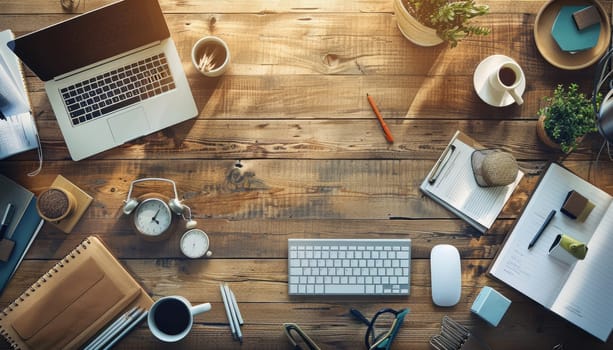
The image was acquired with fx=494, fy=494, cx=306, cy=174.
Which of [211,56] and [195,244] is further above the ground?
[211,56]

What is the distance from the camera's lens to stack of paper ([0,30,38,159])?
1376mm

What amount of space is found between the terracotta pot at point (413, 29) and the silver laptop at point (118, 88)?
2.04 feet

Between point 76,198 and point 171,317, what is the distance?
1.46ft

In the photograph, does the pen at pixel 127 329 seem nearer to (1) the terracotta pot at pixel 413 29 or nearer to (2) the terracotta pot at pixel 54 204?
(2) the terracotta pot at pixel 54 204

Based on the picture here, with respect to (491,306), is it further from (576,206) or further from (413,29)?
(413,29)

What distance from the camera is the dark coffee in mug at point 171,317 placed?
1.24 meters

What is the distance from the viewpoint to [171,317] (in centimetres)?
124

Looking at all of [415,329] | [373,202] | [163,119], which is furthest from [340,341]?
[163,119]

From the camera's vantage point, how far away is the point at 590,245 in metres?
1.36

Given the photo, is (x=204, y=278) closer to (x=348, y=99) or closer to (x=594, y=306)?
(x=348, y=99)

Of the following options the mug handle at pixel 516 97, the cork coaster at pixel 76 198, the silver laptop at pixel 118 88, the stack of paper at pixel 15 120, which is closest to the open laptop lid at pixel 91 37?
the silver laptop at pixel 118 88

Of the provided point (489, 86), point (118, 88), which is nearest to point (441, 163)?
point (489, 86)

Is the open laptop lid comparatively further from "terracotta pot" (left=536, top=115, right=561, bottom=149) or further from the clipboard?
"terracotta pot" (left=536, top=115, right=561, bottom=149)

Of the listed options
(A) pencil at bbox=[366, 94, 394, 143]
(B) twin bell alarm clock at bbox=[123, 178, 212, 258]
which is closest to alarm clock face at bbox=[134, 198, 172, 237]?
(B) twin bell alarm clock at bbox=[123, 178, 212, 258]
